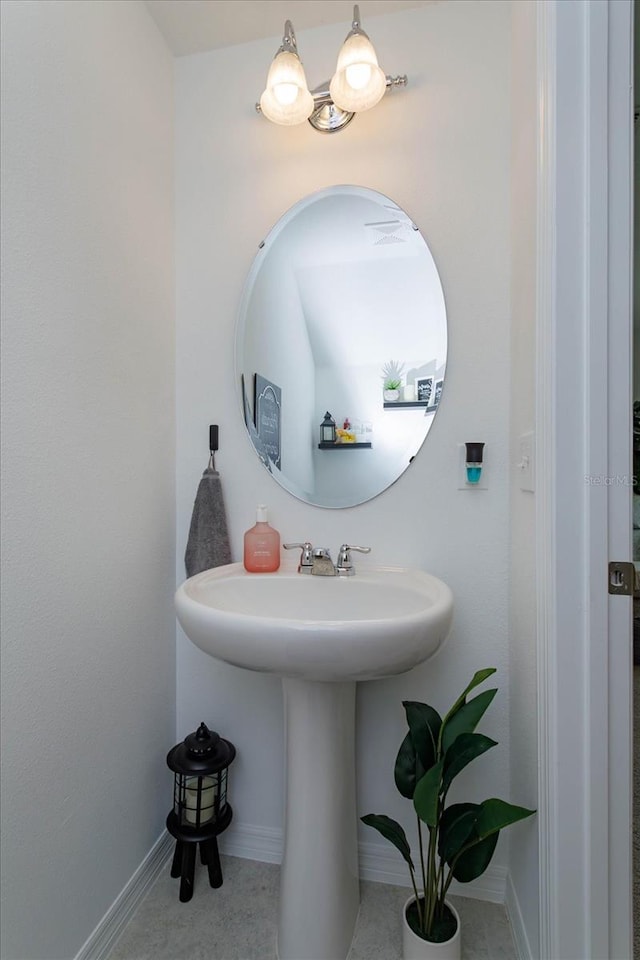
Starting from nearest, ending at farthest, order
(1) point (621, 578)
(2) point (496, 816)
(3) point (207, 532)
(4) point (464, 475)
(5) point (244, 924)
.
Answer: (1) point (621, 578), (2) point (496, 816), (5) point (244, 924), (4) point (464, 475), (3) point (207, 532)

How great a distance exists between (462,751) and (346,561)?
49 cm

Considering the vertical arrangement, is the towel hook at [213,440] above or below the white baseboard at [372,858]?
above

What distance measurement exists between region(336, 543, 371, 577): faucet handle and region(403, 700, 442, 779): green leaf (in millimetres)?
347

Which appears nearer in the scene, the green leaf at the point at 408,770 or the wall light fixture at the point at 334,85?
the green leaf at the point at 408,770

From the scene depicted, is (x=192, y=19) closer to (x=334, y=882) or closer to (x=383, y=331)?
(x=383, y=331)

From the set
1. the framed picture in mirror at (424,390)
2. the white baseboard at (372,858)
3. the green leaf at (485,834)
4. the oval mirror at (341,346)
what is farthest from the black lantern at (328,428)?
the white baseboard at (372,858)

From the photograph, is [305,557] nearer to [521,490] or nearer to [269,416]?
[269,416]

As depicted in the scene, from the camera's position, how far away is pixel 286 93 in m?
1.22

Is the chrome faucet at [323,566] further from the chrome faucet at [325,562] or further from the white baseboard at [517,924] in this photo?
the white baseboard at [517,924]

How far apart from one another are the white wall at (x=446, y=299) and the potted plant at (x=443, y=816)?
24 cm

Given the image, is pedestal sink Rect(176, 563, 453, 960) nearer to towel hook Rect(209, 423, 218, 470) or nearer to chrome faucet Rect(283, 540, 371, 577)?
chrome faucet Rect(283, 540, 371, 577)

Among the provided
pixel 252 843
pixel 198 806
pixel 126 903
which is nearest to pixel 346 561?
pixel 198 806

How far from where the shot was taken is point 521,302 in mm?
1091

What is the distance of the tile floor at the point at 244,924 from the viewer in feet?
3.51
